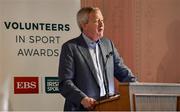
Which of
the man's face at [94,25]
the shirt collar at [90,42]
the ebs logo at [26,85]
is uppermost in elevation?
the man's face at [94,25]

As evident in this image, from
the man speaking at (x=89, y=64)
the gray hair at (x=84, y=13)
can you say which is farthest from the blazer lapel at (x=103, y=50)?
the gray hair at (x=84, y=13)

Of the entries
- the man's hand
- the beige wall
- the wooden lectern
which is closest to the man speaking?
the man's hand

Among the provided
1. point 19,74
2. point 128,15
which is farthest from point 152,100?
point 128,15

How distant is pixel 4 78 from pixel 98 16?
1.27 metres

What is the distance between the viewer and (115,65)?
132 inches

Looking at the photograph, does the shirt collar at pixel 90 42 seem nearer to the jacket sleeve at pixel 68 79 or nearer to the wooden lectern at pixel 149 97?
the jacket sleeve at pixel 68 79

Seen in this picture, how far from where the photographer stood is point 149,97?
99.5 inches

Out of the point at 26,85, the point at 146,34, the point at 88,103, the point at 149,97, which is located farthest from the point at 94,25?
the point at 146,34

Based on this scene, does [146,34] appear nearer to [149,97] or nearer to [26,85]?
[26,85]

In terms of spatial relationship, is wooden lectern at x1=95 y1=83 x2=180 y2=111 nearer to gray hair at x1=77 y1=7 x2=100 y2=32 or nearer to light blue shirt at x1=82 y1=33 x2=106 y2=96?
light blue shirt at x1=82 y1=33 x2=106 y2=96

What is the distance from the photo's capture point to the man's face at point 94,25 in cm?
325

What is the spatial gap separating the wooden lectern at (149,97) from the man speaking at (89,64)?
1.66 ft

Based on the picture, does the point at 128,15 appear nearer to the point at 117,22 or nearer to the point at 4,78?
the point at 117,22

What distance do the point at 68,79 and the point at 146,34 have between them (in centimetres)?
172
